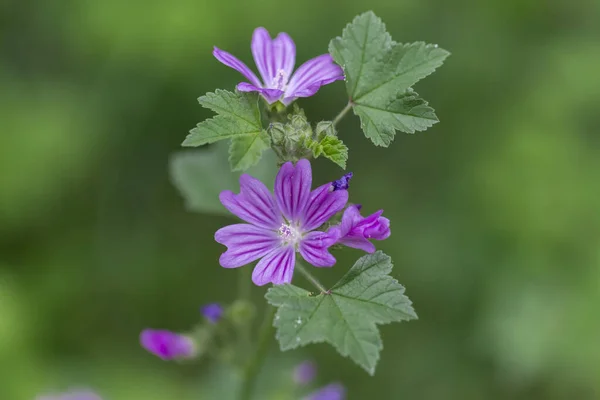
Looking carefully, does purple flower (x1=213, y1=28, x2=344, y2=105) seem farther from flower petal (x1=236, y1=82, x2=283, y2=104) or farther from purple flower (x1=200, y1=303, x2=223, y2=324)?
purple flower (x1=200, y1=303, x2=223, y2=324)

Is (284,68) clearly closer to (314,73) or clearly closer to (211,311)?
(314,73)

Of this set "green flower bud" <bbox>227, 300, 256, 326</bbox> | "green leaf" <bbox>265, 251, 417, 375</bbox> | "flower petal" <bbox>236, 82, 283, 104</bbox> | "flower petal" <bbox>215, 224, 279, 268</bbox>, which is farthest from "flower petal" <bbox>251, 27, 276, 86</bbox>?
"green flower bud" <bbox>227, 300, 256, 326</bbox>

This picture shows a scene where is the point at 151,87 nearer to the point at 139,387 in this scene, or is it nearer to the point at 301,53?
the point at 301,53

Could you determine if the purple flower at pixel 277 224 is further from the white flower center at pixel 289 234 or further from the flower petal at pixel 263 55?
the flower petal at pixel 263 55

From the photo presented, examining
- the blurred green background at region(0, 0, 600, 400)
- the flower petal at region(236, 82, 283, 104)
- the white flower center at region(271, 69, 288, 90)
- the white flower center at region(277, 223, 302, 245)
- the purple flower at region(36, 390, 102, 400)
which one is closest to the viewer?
the flower petal at region(236, 82, 283, 104)

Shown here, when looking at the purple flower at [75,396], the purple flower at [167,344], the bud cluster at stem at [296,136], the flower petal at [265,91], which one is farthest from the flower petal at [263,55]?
the purple flower at [75,396]

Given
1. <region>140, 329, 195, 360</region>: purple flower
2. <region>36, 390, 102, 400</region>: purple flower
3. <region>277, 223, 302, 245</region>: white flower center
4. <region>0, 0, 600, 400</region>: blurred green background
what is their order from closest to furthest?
<region>277, 223, 302, 245</region>: white flower center → <region>140, 329, 195, 360</region>: purple flower → <region>36, 390, 102, 400</region>: purple flower → <region>0, 0, 600, 400</region>: blurred green background

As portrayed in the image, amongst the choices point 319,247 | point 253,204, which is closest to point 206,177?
point 253,204
